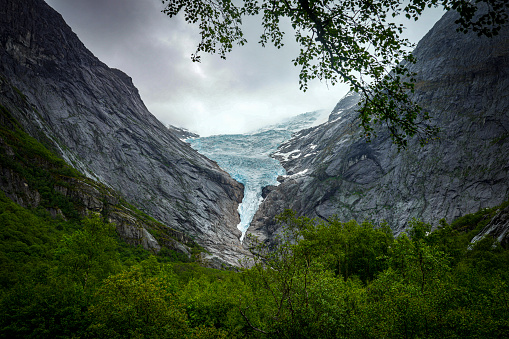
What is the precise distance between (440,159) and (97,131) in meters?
142

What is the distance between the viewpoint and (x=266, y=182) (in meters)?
176

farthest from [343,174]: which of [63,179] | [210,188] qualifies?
[63,179]

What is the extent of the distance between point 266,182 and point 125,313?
163 metres

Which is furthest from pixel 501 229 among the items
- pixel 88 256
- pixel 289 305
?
pixel 88 256

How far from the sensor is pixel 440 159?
307 feet

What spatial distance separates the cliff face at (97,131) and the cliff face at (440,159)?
3062 centimetres

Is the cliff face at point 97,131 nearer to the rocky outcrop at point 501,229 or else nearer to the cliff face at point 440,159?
the cliff face at point 440,159

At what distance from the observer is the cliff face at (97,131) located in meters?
106

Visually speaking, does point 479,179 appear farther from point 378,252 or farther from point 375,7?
point 375,7

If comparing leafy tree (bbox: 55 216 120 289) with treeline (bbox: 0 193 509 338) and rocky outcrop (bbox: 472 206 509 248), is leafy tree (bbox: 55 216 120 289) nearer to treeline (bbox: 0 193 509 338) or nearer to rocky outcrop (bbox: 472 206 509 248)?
treeline (bbox: 0 193 509 338)

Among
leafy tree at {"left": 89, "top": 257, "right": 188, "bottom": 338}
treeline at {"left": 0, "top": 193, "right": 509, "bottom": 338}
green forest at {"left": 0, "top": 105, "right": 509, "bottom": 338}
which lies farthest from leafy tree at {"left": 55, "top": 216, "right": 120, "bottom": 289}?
leafy tree at {"left": 89, "top": 257, "right": 188, "bottom": 338}

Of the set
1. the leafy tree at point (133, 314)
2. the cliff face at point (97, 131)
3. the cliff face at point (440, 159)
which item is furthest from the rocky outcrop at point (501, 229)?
the cliff face at point (97, 131)

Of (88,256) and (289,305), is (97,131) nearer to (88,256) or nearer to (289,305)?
(88,256)

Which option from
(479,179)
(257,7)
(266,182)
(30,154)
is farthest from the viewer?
(266,182)
